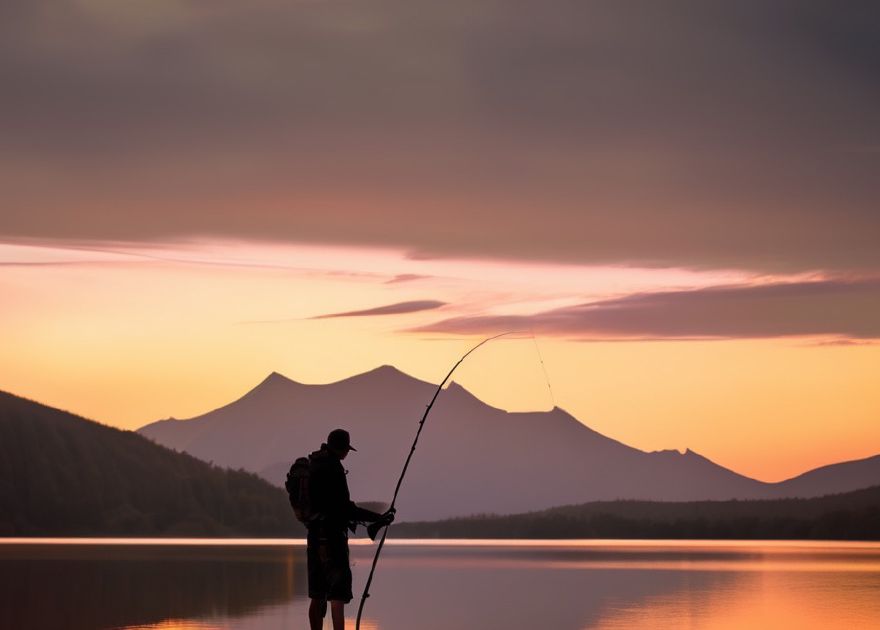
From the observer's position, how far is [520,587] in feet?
103

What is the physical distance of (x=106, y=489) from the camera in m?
121

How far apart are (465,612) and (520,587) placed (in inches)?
281

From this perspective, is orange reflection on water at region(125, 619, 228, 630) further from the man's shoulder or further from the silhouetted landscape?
→ the silhouetted landscape

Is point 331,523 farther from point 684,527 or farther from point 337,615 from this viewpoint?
point 684,527

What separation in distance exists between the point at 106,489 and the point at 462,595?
9558cm

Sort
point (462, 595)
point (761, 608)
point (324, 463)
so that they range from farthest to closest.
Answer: point (462, 595), point (761, 608), point (324, 463)

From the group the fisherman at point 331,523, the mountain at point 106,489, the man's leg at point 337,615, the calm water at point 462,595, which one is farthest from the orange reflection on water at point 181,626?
the mountain at point 106,489

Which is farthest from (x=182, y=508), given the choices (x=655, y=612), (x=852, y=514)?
(x=655, y=612)

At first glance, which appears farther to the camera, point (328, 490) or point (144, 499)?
point (144, 499)

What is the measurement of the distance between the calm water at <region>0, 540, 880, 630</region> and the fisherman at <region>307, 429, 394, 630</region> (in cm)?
468

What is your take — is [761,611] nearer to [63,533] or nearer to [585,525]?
[585,525]

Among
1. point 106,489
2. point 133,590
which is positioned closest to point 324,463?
point 133,590

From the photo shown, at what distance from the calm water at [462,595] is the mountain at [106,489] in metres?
70.7

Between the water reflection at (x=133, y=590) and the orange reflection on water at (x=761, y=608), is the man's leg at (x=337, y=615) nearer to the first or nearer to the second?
the water reflection at (x=133, y=590)
